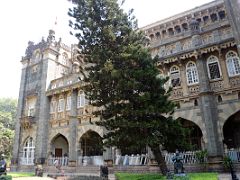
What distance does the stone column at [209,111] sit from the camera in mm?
15463

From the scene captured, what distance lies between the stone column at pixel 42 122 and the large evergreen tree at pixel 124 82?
535 inches

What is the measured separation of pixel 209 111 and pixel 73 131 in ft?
43.4

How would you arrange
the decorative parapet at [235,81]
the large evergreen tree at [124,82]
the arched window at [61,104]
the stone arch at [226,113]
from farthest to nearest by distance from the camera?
the arched window at [61,104]
the decorative parapet at [235,81]
the stone arch at [226,113]
the large evergreen tree at [124,82]

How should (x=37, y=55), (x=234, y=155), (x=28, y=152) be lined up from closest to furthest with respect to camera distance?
1. (x=234, y=155)
2. (x=28, y=152)
3. (x=37, y=55)

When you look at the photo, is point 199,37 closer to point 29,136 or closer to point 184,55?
point 184,55

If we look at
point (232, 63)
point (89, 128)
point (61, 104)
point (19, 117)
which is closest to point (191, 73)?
point (232, 63)

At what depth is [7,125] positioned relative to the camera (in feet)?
161

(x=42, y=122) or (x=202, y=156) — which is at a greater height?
(x=42, y=122)

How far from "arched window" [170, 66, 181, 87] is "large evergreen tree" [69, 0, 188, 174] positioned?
16.7 ft

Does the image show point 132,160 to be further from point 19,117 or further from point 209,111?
point 19,117

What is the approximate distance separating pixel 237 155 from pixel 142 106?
7.33m

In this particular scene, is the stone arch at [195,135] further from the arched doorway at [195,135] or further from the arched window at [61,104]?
the arched window at [61,104]

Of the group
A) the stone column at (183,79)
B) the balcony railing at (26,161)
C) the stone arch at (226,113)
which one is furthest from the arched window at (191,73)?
the balcony railing at (26,161)

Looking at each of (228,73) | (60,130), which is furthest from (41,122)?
(228,73)
